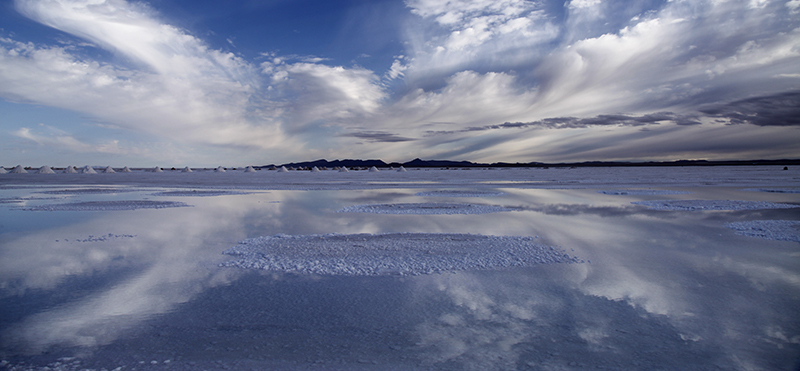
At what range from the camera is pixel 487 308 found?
4379 millimetres

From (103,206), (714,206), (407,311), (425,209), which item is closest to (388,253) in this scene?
(407,311)

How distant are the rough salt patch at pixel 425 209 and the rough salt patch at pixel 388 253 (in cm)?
452

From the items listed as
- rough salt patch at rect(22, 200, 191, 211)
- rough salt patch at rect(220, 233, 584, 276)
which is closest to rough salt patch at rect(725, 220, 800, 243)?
rough salt patch at rect(220, 233, 584, 276)

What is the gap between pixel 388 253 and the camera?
7.12 metres

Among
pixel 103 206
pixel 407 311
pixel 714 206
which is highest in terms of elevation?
pixel 103 206

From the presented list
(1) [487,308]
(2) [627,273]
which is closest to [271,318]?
(1) [487,308]

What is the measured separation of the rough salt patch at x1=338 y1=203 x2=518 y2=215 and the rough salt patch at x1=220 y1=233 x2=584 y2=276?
14.8 feet

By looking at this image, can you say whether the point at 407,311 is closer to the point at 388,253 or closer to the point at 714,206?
the point at 388,253

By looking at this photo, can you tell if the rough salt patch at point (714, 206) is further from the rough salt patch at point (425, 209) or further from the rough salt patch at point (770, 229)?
the rough salt patch at point (425, 209)

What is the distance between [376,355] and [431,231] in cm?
618

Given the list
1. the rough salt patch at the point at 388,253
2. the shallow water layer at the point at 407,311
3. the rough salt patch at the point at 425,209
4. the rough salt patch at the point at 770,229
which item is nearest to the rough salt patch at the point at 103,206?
the shallow water layer at the point at 407,311

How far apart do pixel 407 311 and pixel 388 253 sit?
282 cm

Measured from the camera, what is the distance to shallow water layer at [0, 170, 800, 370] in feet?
10.9

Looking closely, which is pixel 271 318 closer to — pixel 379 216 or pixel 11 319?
pixel 11 319
